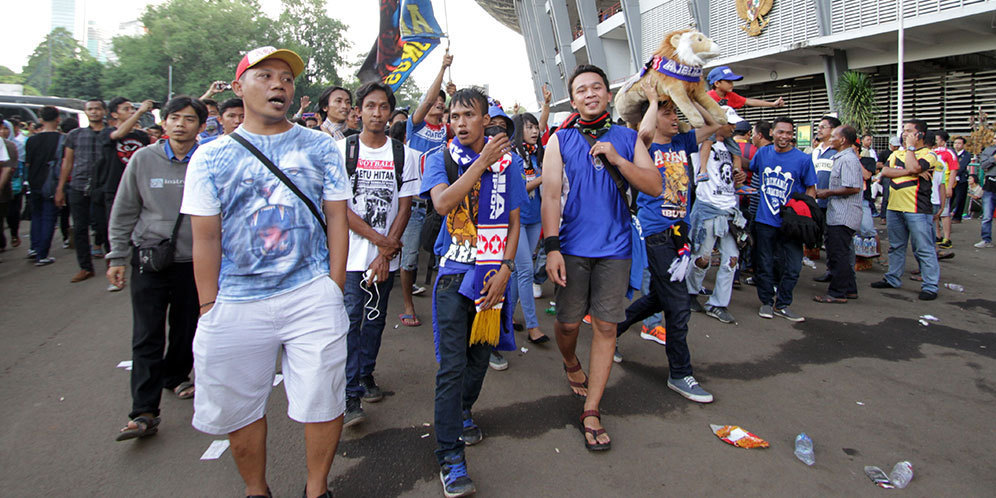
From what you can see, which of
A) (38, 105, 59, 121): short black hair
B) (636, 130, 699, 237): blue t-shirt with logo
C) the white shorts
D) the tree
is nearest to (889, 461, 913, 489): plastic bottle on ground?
(636, 130, 699, 237): blue t-shirt with logo

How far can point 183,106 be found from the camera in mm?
3432

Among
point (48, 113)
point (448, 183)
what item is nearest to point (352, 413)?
point (448, 183)

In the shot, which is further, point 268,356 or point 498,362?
point 498,362

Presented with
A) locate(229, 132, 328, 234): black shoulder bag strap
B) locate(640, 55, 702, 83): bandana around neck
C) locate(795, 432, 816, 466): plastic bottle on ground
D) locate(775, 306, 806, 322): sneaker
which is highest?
locate(640, 55, 702, 83): bandana around neck

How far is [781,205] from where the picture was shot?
5695 millimetres

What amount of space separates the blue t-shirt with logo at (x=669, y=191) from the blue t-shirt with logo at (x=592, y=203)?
0.72 meters

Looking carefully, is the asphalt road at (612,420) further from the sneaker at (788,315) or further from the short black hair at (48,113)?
the short black hair at (48,113)

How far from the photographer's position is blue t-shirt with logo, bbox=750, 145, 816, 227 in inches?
223

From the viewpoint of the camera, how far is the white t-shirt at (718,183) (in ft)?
16.9

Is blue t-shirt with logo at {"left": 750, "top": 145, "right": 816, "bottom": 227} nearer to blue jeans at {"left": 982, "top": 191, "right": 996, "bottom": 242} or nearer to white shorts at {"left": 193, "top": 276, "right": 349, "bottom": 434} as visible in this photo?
white shorts at {"left": 193, "top": 276, "right": 349, "bottom": 434}

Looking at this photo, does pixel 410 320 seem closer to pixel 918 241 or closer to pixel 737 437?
pixel 737 437

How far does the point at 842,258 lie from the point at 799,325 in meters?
1.43

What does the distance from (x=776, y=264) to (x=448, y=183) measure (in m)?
4.51

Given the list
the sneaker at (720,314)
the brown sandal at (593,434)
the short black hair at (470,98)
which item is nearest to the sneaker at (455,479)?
the brown sandal at (593,434)
